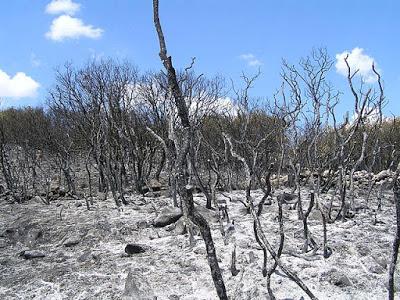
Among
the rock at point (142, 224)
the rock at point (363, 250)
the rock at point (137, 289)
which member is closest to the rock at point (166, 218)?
the rock at point (142, 224)

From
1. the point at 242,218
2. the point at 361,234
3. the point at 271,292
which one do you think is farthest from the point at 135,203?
the point at 271,292

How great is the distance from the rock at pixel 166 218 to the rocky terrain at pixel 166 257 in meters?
0.02

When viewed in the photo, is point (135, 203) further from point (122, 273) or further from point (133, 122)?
point (133, 122)

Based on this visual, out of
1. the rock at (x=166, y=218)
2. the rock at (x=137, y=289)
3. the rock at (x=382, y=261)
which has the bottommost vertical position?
the rock at (x=137, y=289)

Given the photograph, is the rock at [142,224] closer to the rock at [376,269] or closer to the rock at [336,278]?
the rock at [336,278]

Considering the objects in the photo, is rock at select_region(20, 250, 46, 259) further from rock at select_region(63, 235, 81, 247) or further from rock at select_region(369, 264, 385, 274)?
rock at select_region(369, 264, 385, 274)

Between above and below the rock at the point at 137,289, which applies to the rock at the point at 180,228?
above

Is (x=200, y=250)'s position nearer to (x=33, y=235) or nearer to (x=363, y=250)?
(x=363, y=250)

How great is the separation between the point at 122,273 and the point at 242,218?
3425 millimetres

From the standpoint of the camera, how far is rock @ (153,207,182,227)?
30.1 feet

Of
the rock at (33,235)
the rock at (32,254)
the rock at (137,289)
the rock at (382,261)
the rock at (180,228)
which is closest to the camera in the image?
the rock at (137,289)

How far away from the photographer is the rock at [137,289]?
19.2 feet

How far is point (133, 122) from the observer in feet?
60.1

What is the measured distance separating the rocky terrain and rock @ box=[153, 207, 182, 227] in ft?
0.08
